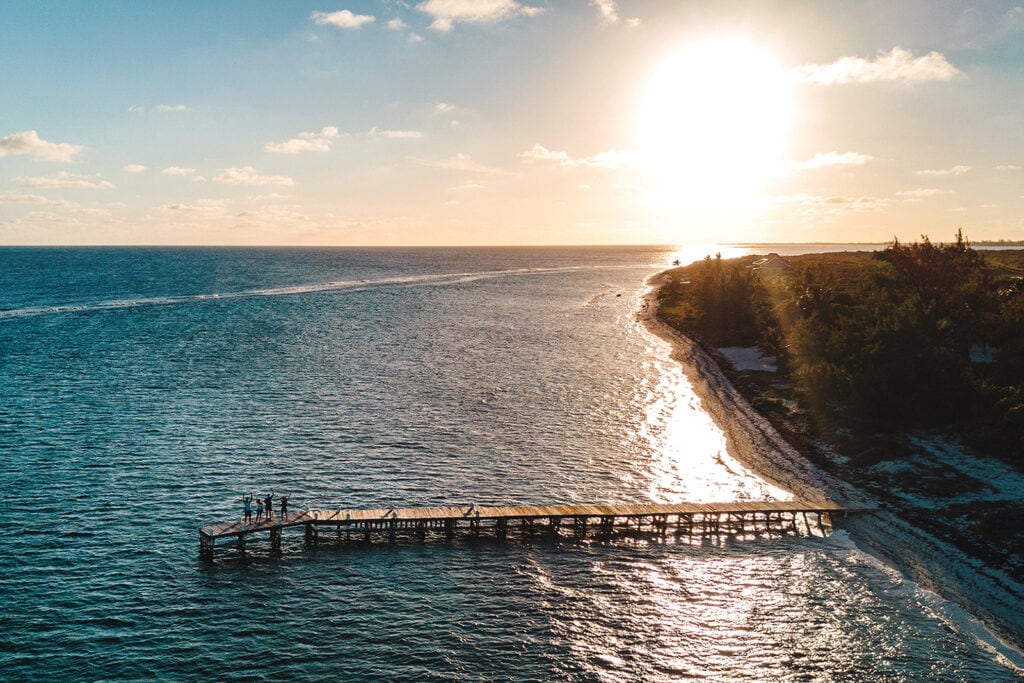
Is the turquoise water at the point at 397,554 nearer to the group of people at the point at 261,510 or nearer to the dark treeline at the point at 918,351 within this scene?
the group of people at the point at 261,510

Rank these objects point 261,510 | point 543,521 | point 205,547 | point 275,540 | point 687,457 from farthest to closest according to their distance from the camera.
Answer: point 687,457 < point 543,521 < point 261,510 < point 275,540 < point 205,547

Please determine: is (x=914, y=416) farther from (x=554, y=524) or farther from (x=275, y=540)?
(x=275, y=540)

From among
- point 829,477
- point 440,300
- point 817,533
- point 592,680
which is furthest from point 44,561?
point 440,300

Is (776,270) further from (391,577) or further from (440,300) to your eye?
(391,577)

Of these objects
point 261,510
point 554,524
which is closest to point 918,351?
point 554,524

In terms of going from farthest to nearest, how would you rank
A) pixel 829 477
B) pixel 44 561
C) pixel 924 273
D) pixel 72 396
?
pixel 924 273
pixel 72 396
pixel 829 477
pixel 44 561
